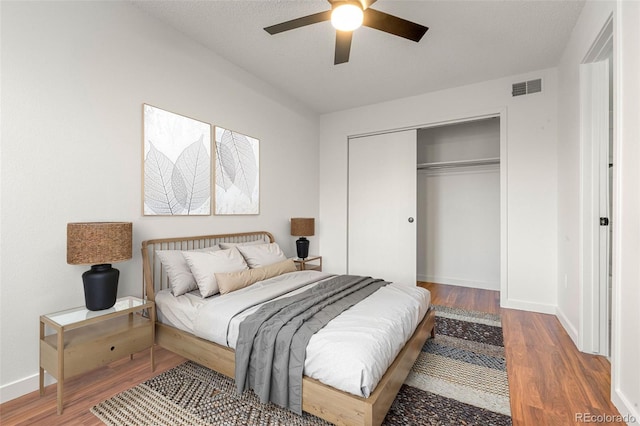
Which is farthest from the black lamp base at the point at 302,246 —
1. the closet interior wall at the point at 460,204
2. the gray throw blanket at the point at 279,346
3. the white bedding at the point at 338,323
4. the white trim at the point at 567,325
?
the white trim at the point at 567,325

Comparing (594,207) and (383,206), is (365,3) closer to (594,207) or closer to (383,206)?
(594,207)

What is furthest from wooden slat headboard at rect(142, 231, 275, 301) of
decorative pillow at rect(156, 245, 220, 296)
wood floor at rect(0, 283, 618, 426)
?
wood floor at rect(0, 283, 618, 426)

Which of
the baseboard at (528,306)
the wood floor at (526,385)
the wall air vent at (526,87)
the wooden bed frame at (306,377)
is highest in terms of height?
the wall air vent at (526,87)

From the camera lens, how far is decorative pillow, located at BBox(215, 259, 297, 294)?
7.77 ft

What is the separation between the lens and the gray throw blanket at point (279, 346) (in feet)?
5.19

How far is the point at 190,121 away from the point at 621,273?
3.46 metres

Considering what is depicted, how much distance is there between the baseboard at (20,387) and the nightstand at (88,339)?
7 centimetres

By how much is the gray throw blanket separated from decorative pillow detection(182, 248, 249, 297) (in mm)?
570

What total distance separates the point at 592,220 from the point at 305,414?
8.66 ft

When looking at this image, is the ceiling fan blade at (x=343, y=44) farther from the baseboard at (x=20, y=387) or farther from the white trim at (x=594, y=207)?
the baseboard at (x=20, y=387)

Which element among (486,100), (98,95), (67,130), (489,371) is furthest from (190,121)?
(486,100)

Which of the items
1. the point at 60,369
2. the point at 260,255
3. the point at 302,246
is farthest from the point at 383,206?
the point at 60,369

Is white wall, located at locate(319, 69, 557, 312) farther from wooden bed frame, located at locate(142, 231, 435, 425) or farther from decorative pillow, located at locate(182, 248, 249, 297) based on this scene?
decorative pillow, located at locate(182, 248, 249, 297)

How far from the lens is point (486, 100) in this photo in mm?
3775
